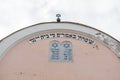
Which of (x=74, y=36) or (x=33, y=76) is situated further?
(x=74, y=36)

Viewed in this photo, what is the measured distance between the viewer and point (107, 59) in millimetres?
10781

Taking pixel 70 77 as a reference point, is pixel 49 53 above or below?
above

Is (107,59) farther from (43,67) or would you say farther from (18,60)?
(18,60)

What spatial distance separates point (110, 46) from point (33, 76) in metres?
3.36

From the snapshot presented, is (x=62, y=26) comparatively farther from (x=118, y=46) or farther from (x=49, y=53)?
(x=118, y=46)

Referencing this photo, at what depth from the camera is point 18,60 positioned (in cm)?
1070

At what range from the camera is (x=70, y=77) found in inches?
412

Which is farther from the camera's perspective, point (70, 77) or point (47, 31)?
point (47, 31)

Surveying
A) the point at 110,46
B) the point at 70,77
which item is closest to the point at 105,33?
the point at 110,46

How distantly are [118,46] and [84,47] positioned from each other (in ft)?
4.57

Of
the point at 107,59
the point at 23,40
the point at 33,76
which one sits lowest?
A: the point at 33,76

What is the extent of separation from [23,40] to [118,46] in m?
3.93

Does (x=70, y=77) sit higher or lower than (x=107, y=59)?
lower

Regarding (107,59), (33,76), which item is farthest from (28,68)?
(107,59)
